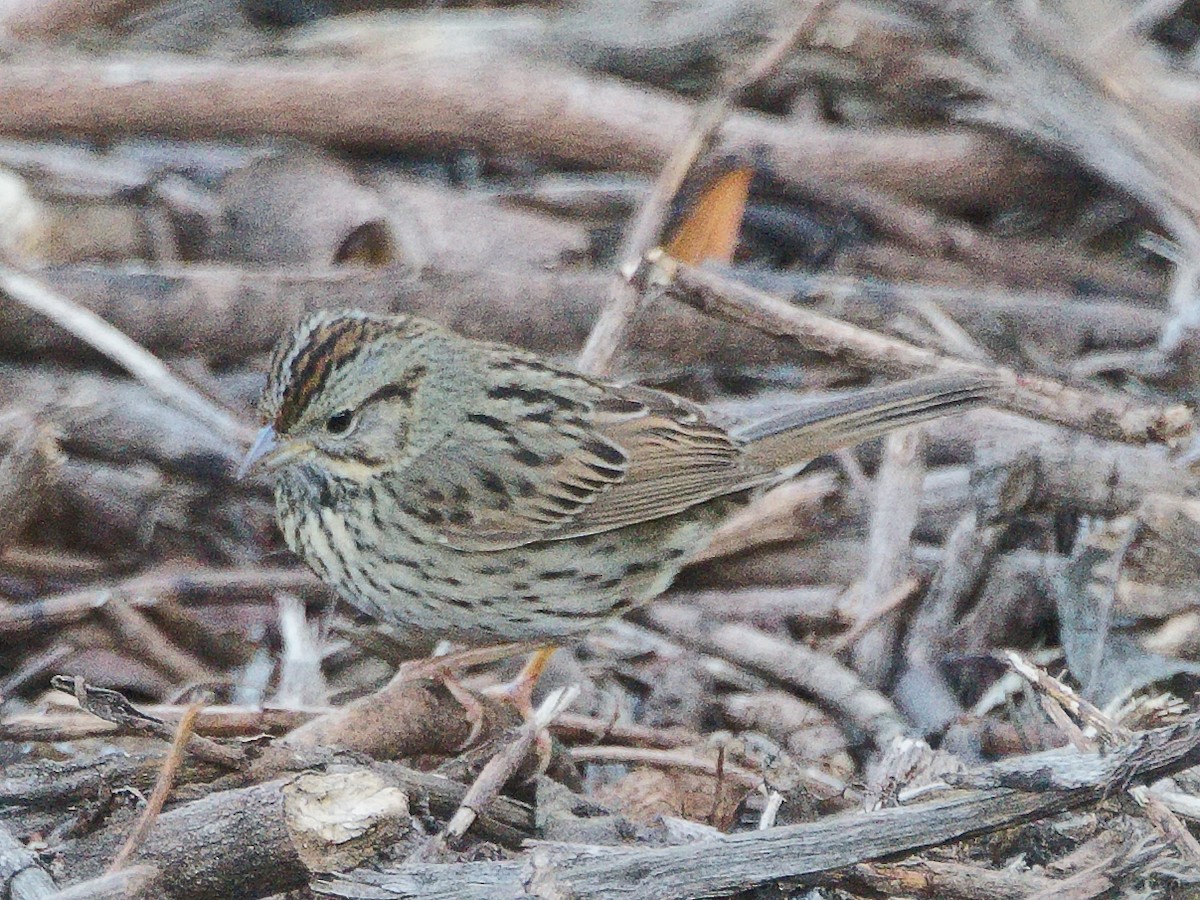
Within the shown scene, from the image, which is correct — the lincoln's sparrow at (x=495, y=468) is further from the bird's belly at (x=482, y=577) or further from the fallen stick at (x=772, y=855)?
the fallen stick at (x=772, y=855)

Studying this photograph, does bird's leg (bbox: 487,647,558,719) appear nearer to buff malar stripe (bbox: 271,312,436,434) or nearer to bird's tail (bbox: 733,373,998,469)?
bird's tail (bbox: 733,373,998,469)

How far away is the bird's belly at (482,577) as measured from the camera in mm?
4379

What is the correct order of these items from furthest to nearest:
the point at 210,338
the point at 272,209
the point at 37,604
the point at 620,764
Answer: the point at 272,209 → the point at 210,338 → the point at 37,604 → the point at 620,764

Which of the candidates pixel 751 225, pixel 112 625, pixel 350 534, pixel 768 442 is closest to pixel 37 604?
pixel 112 625

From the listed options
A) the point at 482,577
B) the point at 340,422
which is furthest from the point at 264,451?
the point at 482,577

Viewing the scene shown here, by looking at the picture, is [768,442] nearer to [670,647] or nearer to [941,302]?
[670,647]

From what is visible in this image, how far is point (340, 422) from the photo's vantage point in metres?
4.36

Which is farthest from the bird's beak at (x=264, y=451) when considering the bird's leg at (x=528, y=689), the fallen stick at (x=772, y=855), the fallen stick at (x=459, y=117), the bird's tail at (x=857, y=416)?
the fallen stick at (x=459, y=117)

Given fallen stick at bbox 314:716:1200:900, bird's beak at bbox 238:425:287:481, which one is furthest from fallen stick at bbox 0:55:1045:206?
fallen stick at bbox 314:716:1200:900

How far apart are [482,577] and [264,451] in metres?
0.65

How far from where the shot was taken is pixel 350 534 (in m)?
4.40

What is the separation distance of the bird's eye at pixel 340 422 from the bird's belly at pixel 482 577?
8.4 inches

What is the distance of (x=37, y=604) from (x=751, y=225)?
2.76 metres

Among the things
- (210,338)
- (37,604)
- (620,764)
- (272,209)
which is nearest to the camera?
(620,764)
